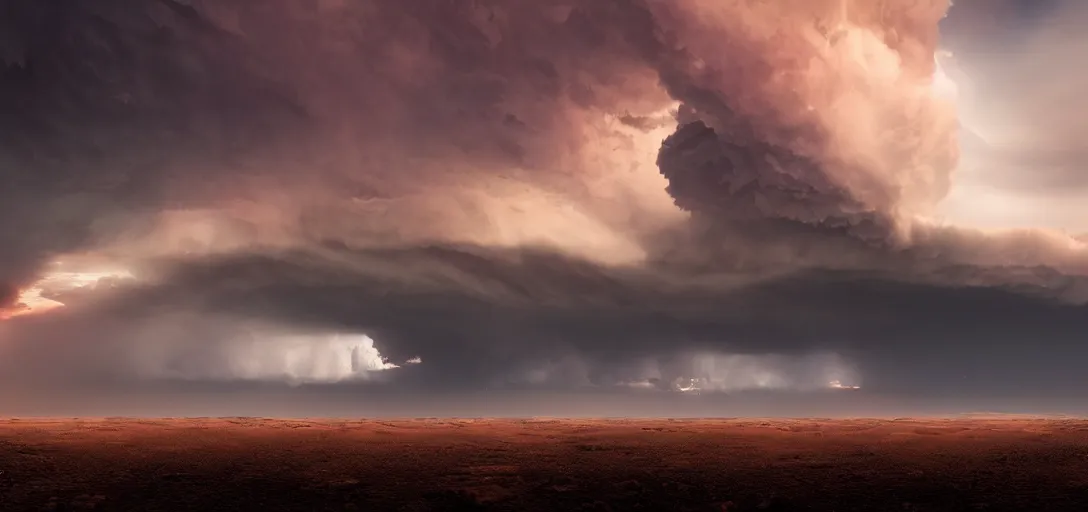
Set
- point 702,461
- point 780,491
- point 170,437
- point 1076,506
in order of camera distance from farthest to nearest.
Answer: point 170,437 < point 702,461 < point 780,491 < point 1076,506

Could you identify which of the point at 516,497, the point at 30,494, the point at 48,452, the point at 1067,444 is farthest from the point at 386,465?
the point at 1067,444

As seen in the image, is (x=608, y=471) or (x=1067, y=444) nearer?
(x=608, y=471)

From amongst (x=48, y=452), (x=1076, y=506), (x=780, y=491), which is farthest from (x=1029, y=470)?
(x=48, y=452)

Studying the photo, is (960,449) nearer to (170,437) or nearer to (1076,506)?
(1076,506)

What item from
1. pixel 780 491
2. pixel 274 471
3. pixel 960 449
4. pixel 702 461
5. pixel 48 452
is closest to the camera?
pixel 780 491

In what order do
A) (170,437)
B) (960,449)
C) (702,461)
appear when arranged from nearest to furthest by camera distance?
1. (702,461)
2. (960,449)
3. (170,437)

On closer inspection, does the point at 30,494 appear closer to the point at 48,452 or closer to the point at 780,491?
the point at 48,452
